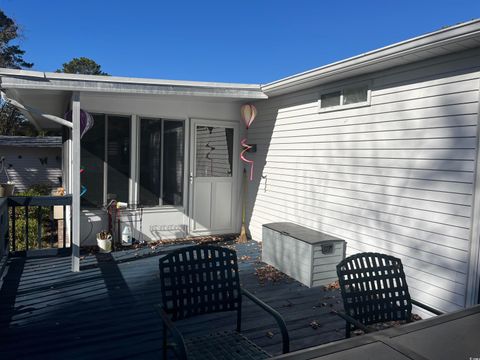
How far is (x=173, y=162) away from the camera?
6.18 meters

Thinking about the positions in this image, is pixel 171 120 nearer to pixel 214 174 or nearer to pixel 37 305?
pixel 214 174

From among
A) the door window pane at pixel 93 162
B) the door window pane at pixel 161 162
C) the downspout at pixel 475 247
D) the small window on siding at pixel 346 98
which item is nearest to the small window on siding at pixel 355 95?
the small window on siding at pixel 346 98

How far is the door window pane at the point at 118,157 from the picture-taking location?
5.69 metres

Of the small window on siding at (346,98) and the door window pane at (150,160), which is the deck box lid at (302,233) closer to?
the small window on siding at (346,98)

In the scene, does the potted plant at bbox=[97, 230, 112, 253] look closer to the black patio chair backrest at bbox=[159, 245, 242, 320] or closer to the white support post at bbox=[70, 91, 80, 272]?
the white support post at bbox=[70, 91, 80, 272]

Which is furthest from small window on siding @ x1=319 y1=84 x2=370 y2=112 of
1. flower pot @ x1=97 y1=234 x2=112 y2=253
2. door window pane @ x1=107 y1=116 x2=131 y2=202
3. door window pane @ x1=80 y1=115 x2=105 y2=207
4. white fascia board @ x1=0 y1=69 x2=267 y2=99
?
flower pot @ x1=97 y1=234 x2=112 y2=253

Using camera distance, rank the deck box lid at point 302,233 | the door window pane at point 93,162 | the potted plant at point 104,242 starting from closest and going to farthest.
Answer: the deck box lid at point 302,233, the potted plant at point 104,242, the door window pane at point 93,162

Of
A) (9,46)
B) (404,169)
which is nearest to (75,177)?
(404,169)

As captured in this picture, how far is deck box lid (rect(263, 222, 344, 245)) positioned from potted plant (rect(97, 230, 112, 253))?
2.41m

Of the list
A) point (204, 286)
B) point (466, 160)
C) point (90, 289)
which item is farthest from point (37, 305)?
point (466, 160)

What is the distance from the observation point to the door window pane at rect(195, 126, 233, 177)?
6.33 m

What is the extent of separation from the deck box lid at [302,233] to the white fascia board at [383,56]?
6.51ft

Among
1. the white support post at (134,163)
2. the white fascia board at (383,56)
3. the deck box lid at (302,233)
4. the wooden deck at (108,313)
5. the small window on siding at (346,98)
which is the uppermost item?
the white fascia board at (383,56)

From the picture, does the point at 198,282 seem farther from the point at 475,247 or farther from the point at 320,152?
the point at 320,152
